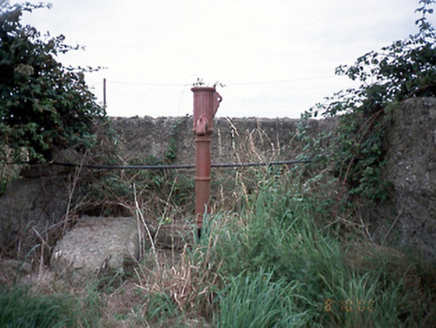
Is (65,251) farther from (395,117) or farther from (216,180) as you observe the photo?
(395,117)

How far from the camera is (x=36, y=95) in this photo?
159 inches

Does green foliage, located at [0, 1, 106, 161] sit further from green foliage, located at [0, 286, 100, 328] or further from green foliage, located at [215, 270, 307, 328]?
green foliage, located at [215, 270, 307, 328]

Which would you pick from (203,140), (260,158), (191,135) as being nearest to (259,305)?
(203,140)

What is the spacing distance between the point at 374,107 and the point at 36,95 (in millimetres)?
3022

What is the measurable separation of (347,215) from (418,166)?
2.38ft

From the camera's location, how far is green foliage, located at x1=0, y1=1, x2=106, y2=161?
3.90 metres

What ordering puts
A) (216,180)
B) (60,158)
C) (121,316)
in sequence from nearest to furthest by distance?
(121,316), (60,158), (216,180)

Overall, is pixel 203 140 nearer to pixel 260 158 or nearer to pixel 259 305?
pixel 260 158

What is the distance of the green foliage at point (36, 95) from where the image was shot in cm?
390

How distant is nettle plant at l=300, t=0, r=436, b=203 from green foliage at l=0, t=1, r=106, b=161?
2.38 meters

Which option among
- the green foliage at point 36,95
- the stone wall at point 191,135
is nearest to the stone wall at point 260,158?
the stone wall at point 191,135

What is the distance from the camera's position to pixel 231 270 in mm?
2982

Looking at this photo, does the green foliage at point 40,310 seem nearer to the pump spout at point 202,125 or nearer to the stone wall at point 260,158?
the stone wall at point 260,158

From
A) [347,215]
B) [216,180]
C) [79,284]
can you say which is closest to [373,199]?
[347,215]
